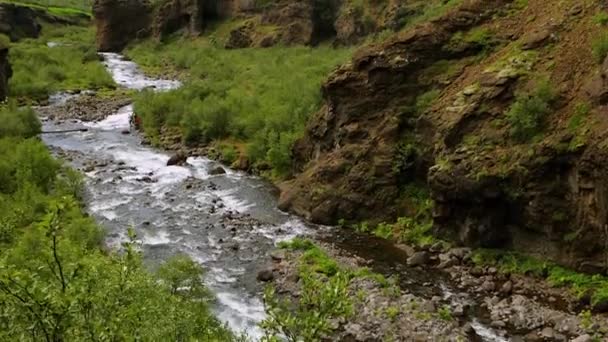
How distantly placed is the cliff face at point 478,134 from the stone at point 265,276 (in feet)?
18.2

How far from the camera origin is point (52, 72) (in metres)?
58.7

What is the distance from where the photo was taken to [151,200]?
91.4 ft

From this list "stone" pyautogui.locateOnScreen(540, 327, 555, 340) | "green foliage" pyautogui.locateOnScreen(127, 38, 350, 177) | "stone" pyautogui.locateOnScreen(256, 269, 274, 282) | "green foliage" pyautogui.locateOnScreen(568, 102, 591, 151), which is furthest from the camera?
"green foliage" pyautogui.locateOnScreen(127, 38, 350, 177)

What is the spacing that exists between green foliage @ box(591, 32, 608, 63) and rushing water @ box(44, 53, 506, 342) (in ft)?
30.0

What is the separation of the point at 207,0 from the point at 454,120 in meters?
59.8

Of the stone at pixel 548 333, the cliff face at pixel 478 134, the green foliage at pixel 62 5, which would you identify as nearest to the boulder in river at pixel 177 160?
the cliff face at pixel 478 134

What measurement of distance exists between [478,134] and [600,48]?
15.5 ft

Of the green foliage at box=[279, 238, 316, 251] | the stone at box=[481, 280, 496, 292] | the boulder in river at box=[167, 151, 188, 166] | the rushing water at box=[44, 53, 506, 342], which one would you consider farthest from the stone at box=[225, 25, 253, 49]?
the stone at box=[481, 280, 496, 292]

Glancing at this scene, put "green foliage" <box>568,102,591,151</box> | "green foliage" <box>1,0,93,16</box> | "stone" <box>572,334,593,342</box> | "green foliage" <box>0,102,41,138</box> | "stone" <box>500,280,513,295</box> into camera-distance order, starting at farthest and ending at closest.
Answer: "green foliage" <box>1,0,93,16</box>
"green foliage" <box>0,102,41,138</box>
"green foliage" <box>568,102,591,151</box>
"stone" <box>500,280,513,295</box>
"stone" <box>572,334,593,342</box>

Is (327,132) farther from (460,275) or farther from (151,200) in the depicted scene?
(460,275)

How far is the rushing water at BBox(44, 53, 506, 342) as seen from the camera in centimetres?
1952

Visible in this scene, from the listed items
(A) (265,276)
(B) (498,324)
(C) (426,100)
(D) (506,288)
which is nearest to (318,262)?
(A) (265,276)

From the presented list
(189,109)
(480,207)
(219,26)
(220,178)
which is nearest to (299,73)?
(189,109)

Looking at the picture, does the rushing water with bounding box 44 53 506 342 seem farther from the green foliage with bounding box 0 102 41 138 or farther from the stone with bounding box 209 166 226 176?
the green foliage with bounding box 0 102 41 138
